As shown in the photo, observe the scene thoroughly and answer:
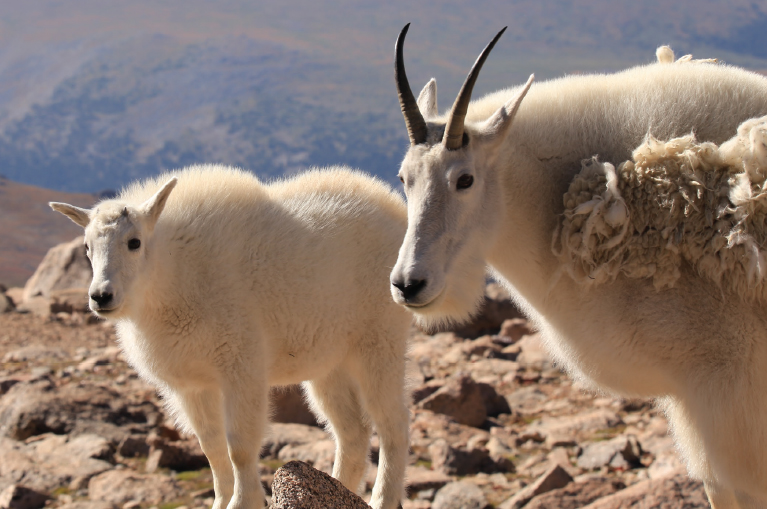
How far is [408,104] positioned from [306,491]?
217cm

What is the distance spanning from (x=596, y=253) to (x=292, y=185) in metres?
3.11

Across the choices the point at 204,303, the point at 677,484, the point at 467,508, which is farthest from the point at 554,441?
the point at 204,303

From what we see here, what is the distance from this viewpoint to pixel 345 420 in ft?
20.8

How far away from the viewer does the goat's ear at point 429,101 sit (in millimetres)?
4390

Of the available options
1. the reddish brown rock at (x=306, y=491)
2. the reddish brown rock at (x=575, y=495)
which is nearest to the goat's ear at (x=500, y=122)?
the reddish brown rock at (x=306, y=491)

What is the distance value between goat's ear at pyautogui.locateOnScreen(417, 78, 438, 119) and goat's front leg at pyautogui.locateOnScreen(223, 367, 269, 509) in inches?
88.5

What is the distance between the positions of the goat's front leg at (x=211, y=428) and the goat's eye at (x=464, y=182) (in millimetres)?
2859

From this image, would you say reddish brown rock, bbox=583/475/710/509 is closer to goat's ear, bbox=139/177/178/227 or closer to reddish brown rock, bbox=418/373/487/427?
reddish brown rock, bbox=418/373/487/427

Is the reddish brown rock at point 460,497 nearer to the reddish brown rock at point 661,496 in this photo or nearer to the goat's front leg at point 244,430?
the reddish brown rock at point 661,496

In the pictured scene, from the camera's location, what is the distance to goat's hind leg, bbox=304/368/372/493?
622 centimetres

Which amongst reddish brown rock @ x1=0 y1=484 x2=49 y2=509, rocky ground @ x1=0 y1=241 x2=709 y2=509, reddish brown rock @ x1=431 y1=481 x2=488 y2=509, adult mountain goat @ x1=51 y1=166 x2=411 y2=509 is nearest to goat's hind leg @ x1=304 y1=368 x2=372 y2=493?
adult mountain goat @ x1=51 y1=166 x2=411 y2=509

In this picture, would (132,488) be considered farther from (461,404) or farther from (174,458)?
(461,404)

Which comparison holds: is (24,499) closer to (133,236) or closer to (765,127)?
(133,236)

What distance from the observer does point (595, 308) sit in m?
4.05
